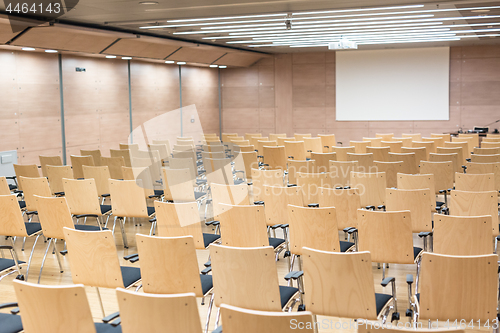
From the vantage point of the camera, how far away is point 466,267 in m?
3.11

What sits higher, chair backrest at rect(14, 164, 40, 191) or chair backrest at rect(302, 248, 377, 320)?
chair backrest at rect(14, 164, 40, 191)

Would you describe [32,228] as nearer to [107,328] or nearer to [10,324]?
[10,324]

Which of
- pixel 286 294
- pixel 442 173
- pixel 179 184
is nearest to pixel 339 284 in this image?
pixel 286 294

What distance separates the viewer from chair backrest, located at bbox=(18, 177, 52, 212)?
20.8 feet

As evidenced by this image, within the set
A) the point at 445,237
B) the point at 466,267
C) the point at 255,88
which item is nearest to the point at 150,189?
the point at 445,237

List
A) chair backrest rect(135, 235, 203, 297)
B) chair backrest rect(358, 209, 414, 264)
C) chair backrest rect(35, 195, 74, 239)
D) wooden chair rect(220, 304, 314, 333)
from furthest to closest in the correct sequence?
1. chair backrest rect(35, 195, 74, 239)
2. chair backrest rect(358, 209, 414, 264)
3. chair backrest rect(135, 235, 203, 297)
4. wooden chair rect(220, 304, 314, 333)

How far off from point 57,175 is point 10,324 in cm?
462

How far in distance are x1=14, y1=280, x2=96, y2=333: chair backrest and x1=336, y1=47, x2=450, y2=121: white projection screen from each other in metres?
17.2

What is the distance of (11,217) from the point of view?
5277 mm

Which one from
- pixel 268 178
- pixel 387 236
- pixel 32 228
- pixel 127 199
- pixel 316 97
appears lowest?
pixel 32 228

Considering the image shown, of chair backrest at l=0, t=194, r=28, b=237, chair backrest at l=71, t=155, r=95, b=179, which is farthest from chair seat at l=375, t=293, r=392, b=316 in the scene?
chair backrest at l=71, t=155, r=95, b=179

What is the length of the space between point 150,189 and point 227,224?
3.21 meters

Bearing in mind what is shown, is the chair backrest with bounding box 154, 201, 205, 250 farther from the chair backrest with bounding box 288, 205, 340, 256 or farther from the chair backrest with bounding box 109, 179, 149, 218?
the chair backrest with bounding box 109, 179, 149, 218

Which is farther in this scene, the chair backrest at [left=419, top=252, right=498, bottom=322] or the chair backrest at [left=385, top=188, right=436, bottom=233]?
the chair backrest at [left=385, top=188, right=436, bottom=233]
